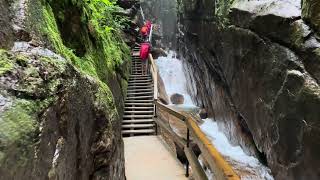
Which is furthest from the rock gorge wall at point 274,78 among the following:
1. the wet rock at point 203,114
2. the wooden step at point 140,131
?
the wet rock at point 203,114

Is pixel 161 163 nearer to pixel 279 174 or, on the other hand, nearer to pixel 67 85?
pixel 279 174

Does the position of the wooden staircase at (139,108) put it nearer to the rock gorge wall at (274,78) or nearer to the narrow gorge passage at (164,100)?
the narrow gorge passage at (164,100)

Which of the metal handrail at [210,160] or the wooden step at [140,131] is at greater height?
the metal handrail at [210,160]

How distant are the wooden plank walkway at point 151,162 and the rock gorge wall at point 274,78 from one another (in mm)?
2348

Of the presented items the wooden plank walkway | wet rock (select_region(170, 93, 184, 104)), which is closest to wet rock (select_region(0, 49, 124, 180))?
the wooden plank walkway

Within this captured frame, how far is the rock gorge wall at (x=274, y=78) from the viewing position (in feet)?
20.4

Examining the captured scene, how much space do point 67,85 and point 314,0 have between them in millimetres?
5158

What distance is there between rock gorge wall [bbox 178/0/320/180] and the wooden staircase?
3034 millimetres

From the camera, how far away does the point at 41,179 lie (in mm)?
2051

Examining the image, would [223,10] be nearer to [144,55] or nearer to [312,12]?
[312,12]

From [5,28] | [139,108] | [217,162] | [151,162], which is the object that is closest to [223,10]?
[139,108]

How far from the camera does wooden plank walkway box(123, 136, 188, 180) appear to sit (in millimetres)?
Result: 6297

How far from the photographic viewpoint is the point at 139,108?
1341 centimetres

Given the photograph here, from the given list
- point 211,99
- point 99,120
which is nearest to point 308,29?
point 99,120
